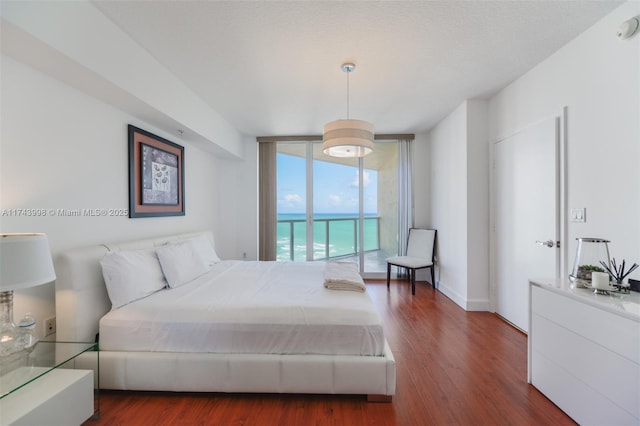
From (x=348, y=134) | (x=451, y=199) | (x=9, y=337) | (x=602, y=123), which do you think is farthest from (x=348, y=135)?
(x=9, y=337)

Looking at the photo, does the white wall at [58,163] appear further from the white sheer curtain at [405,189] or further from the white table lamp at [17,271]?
the white sheer curtain at [405,189]

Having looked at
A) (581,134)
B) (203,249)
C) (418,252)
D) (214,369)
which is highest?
(581,134)

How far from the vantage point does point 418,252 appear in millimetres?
4543

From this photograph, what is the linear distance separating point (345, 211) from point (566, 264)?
10.7ft

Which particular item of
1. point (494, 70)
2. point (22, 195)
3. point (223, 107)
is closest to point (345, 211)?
point (223, 107)

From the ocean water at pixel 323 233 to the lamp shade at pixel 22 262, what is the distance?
3.72 metres

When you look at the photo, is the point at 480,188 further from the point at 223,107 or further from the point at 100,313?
the point at 100,313

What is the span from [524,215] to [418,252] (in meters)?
1.90

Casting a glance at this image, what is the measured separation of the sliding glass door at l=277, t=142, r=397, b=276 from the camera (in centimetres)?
500

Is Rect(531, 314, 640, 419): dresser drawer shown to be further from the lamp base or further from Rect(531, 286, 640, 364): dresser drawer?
the lamp base

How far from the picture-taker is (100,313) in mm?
1988

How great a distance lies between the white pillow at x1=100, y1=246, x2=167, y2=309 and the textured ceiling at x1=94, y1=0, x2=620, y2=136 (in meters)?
1.72

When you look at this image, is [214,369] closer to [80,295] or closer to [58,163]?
[80,295]

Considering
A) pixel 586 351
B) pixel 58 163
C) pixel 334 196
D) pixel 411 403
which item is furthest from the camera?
pixel 334 196
